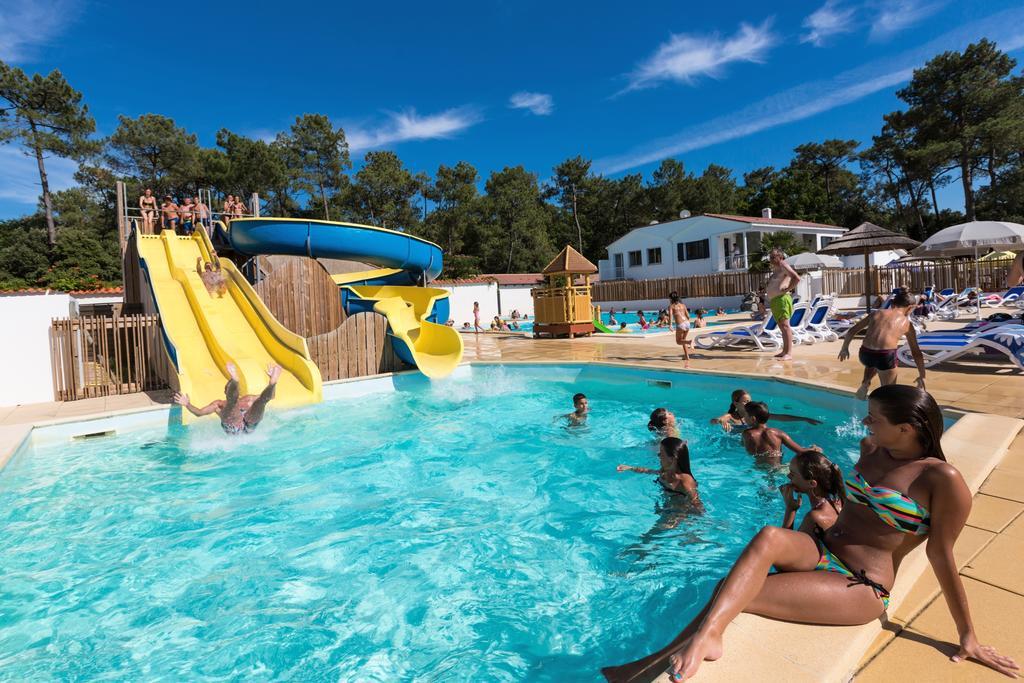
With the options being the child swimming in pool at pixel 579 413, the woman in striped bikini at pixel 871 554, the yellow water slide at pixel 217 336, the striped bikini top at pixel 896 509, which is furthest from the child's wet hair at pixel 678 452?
the yellow water slide at pixel 217 336

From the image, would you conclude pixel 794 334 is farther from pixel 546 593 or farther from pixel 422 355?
pixel 546 593

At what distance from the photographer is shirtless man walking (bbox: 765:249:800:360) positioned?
28.1ft

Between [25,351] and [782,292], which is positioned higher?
[782,292]

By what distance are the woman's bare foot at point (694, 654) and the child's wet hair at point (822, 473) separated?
111cm

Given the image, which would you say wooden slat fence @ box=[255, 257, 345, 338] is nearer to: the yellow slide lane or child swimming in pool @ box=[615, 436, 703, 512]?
the yellow slide lane

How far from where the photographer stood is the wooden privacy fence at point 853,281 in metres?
22.9

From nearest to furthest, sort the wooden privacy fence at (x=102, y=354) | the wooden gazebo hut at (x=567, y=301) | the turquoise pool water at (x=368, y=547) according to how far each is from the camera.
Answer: the turquoise pool water at (x=368, y=547) → the wooden privacy fence at (x=102, y=354) → the wooden gazebo hut at (x=567, y=301)

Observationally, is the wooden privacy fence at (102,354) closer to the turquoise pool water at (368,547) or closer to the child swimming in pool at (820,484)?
the turquoise pool water at (368,547)

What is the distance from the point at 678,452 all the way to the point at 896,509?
79.7 inches

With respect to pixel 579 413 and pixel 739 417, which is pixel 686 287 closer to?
pixel 579 413

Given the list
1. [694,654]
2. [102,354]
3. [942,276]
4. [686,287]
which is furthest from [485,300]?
[694,654]

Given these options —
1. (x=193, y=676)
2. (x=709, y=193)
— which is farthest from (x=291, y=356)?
(x=709, y=193)

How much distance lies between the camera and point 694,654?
1.67 metres

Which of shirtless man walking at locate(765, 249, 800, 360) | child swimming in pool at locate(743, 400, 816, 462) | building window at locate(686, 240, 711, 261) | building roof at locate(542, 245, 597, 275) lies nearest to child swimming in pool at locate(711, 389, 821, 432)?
child swimming in pool at locate(743, 400, 816, 462)
